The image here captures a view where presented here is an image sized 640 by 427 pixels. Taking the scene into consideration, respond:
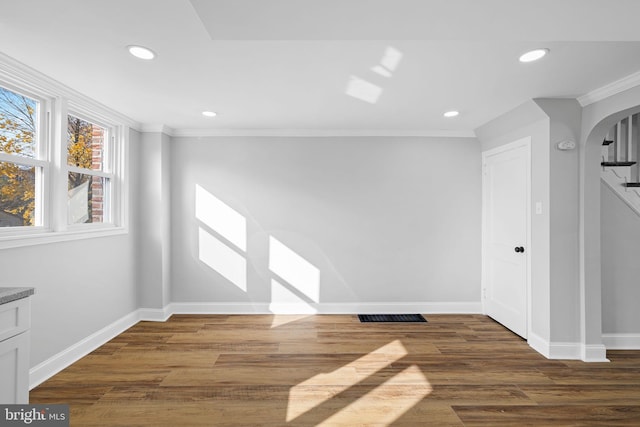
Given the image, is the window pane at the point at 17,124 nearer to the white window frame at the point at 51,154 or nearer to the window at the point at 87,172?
the white window frame at the point at 51,154

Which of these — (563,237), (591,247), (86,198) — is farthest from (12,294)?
(591,247)

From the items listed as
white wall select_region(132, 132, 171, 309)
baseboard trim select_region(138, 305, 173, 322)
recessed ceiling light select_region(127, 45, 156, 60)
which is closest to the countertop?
recessed ceiling light select_region(127, 45, 156, 60)

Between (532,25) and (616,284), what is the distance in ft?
9.84

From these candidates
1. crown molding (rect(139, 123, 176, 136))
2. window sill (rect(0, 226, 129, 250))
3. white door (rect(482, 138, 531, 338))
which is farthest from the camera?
crown molding (rect(139, 123, 176, 136))

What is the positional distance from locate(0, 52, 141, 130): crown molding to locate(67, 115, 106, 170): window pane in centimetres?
18

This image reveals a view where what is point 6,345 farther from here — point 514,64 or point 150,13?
point 514,64

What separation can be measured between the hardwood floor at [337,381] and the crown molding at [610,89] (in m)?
2.32

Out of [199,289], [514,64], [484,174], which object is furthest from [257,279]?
[514,64]

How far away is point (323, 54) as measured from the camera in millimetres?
2283

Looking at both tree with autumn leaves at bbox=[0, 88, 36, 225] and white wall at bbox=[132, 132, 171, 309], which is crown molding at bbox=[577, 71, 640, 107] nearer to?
white wall at bbox=[132, 132, 171, 309]

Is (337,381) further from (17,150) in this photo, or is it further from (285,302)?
(17,150)

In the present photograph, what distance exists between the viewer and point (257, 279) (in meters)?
4.43

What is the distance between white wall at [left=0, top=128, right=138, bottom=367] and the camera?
8.38 ft

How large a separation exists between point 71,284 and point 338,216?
9.41 ft
